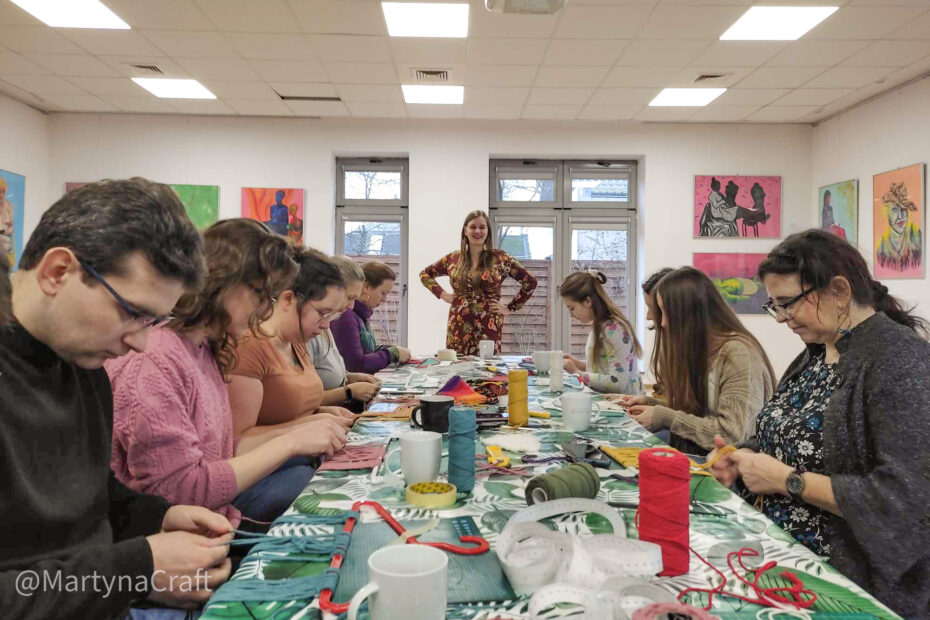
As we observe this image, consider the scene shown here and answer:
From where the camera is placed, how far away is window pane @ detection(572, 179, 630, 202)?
22.9ft

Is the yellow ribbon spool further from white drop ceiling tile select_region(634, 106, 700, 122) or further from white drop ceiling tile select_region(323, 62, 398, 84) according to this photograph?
white drop ceiling tile select_region(634, 106, 700, 122)

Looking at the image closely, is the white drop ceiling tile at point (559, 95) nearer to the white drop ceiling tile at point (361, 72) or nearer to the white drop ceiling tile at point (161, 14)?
the white drop ceiling tile at point (361, 72)

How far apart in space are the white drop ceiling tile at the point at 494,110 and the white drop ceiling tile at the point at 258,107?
1894mm

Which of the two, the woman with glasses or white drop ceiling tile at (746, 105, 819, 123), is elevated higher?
white drop ceiling tile at (746, 105, 819, 123)

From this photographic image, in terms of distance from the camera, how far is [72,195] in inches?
37.3

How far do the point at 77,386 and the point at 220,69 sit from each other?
480 cm

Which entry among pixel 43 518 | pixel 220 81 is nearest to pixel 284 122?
pixel 220 81

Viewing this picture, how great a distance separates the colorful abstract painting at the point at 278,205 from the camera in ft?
21.6

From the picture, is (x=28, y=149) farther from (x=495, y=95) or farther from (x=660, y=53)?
(x=660, y=53)

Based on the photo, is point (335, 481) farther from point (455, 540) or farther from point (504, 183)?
point (504, 183)

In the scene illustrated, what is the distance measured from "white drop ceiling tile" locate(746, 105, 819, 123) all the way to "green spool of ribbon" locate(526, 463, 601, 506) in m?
6.04

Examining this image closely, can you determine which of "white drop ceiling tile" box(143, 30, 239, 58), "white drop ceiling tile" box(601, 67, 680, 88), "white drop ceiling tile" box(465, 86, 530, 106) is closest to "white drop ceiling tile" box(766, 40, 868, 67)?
"white drop ceiling tile" box(601, 67, 680, 88)

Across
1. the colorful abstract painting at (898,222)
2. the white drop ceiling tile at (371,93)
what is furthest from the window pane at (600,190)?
the colorful abstract painting at (898,222)

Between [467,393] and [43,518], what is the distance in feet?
5.04
